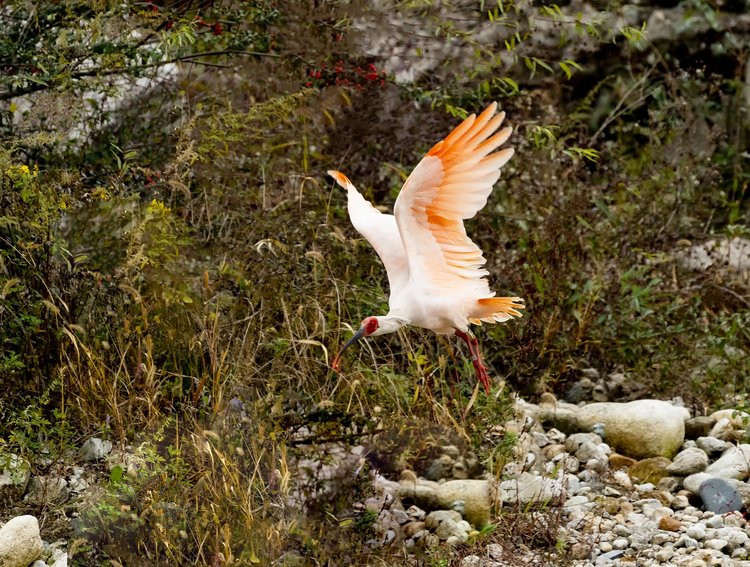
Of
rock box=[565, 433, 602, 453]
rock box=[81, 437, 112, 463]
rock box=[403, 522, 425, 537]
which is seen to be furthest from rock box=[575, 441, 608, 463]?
rock box=[81, 437, 112, 463]

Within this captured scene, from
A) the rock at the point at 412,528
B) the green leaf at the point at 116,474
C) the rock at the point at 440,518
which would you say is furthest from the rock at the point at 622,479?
the green leaf at the point at 116,474

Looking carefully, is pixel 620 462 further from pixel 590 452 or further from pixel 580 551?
pixel 580 551

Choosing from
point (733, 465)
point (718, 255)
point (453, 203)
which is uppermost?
point (453, 203)

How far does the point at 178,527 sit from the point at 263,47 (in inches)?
114

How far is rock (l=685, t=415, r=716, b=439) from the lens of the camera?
17.6ft

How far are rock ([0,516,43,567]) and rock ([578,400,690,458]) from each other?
2.52 meters

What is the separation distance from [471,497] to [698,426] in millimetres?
1370

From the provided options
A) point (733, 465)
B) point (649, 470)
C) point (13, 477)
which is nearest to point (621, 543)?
point (649, 470)

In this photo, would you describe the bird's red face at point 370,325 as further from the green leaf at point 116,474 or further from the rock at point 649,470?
the rock at point 649,470

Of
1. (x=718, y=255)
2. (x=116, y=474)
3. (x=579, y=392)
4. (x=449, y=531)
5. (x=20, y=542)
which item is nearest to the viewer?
(x=20, y=542)

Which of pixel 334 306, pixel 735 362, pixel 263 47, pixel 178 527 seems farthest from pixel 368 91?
pixel 178 527

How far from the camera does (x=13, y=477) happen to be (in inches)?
172

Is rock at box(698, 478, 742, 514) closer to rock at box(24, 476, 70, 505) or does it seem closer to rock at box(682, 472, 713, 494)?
rock at box(682, 472, 713, 494)

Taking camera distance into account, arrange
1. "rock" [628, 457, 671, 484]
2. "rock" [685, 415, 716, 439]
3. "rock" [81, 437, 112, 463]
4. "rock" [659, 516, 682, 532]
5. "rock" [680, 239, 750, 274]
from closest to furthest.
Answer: "rock" [659, 516, 682, 532] < "rock" [81, 437, 112, 463] < "rock" [628, 457, 671, 484] < "rock" [685, 415, 716, 439] < "rock" [680, 239, 750, 274]
